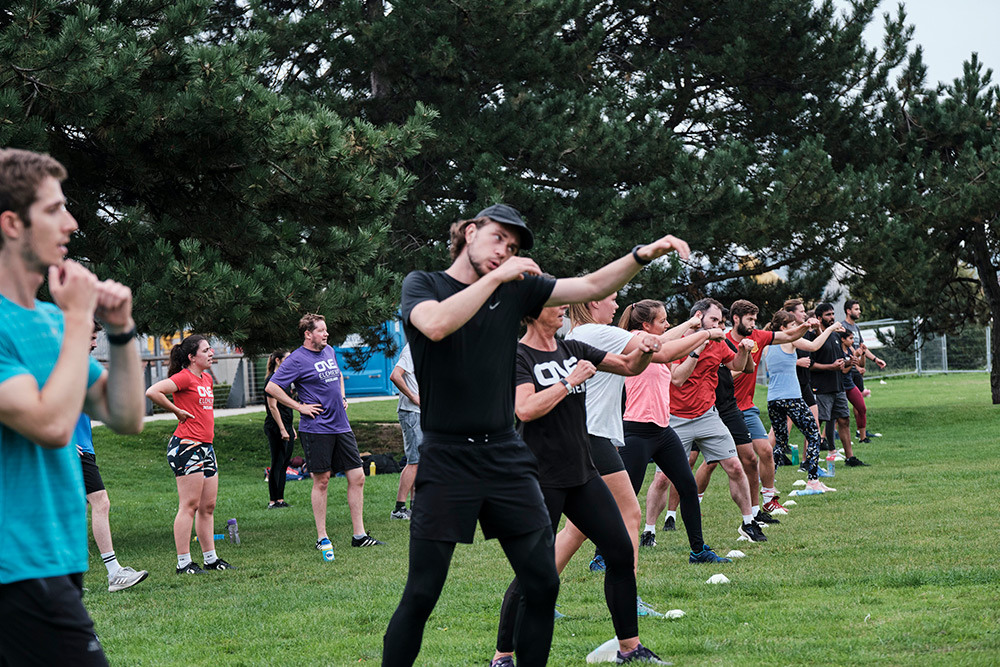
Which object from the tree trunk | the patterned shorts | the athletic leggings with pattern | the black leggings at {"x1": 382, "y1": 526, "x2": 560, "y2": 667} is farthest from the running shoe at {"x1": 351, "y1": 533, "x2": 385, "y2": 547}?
the tree trunk

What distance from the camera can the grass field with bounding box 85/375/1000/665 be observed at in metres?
5.70

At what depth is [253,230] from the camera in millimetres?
11625

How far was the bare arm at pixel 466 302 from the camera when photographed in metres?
3.51

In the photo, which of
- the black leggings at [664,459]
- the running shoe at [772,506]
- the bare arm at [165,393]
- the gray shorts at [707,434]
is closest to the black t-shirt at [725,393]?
the gray shorts at [707,434]

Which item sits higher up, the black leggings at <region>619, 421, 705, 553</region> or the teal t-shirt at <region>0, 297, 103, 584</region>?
the teal t-shirt at <region>0, 297, 103, 584</region>

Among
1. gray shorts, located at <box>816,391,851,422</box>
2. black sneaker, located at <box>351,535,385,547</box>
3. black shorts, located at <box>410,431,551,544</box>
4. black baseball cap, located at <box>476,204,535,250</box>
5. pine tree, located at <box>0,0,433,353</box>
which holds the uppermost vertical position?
pine tree, located at <box>0,0,433,353</box>

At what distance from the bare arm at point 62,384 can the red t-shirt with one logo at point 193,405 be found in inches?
257

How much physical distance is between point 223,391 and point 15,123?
27.6 meters

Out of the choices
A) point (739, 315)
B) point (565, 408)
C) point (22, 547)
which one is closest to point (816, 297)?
point (739, 315)

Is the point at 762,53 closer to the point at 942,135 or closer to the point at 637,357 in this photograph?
the point at 942,135

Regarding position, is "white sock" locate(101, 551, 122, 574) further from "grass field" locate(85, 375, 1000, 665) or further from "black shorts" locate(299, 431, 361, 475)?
"black shorts" locate(299, 431, 361, 475)

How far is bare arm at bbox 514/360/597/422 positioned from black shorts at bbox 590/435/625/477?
2.86 ft

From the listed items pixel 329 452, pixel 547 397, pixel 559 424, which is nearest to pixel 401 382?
pixel 329 452

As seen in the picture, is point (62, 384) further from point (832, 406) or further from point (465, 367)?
point (832, 406)
